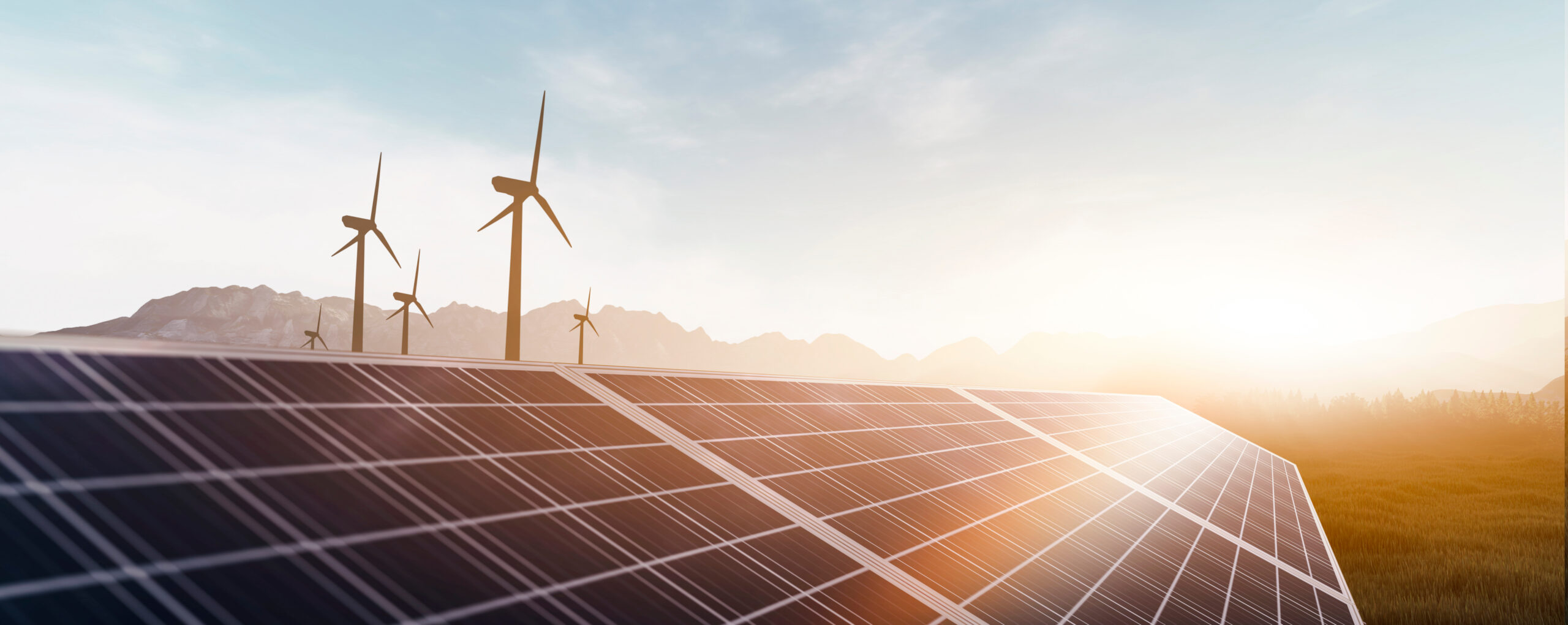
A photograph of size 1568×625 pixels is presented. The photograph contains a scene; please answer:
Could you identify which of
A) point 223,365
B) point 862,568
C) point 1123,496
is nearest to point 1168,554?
point 1123,496

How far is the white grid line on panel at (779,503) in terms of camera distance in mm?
9344

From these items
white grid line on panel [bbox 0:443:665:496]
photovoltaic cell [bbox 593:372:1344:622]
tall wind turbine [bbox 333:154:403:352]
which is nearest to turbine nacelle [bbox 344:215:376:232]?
tall wind turbine [bbox 333:154:403:352]

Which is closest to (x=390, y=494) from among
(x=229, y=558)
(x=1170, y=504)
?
(x=229, y=558)

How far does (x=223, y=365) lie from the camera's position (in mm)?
7957

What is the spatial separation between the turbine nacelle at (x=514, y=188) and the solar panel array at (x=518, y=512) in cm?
3246

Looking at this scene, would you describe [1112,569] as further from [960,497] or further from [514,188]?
[514,188]

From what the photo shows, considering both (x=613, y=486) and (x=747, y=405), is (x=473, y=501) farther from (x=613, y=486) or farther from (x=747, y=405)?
(x=747, y=405)

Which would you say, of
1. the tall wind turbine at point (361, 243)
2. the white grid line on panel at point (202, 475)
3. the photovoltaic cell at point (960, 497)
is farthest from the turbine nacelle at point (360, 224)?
the white grid line on panel at point (202, 475)

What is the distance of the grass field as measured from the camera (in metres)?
25.2

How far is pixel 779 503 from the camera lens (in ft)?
36.4

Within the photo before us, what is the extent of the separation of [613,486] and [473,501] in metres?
2.13

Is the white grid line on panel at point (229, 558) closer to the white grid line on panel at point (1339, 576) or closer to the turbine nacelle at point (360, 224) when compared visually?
A: the white grid line on panel at point (1339, 576)

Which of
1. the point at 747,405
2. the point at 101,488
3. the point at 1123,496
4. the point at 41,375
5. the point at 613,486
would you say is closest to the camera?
the point at 101,488

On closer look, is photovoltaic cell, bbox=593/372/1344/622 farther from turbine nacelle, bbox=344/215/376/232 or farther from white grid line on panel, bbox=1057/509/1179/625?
turbine nacelle, bbox=344/215/376/232
